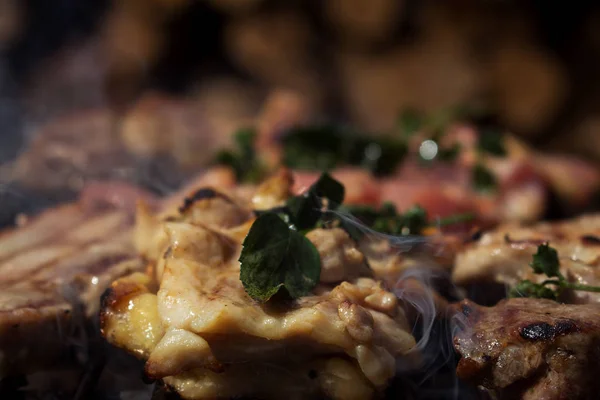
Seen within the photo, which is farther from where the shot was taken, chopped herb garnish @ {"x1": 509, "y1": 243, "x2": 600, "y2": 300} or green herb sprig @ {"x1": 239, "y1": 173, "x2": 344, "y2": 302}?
chopped herb garnish @ {"x1": 509, "y1": 243, "x2": 600, "y2": 300}

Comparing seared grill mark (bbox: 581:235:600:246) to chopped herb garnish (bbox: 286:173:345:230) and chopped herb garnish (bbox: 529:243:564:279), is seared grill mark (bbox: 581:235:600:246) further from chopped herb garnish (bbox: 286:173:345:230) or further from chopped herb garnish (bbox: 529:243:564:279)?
chopped herb garnish (bbox: 286:173:345:230)

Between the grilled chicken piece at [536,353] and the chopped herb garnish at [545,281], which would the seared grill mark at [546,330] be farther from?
the chopped herb garnish at [545,281]

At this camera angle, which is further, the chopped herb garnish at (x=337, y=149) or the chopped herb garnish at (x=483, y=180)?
the chopped herb garnish at (x=337, y=149)

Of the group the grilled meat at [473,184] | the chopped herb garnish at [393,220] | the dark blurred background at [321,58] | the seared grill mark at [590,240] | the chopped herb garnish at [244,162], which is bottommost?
the dark blurred background at [321,58]

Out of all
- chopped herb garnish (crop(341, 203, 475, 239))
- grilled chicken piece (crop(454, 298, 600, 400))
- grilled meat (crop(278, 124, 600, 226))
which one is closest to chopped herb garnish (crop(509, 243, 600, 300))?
grilled chicken piece (crop(454, 298, 600, 400))

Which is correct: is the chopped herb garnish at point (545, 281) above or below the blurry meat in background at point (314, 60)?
above

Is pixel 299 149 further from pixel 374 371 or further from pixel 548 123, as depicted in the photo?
pixel 548 123

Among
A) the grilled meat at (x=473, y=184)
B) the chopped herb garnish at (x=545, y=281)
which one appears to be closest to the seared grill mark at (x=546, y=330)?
the chopped herb garnish at (x=545, y=281)

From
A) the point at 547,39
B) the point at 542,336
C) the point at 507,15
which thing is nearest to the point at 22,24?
the point at 507,15
